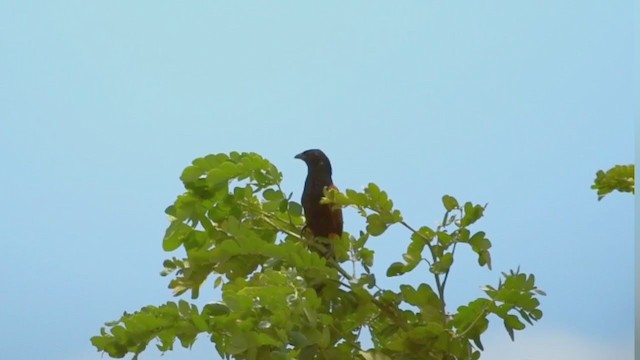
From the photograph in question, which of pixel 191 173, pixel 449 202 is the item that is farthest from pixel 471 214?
pixel 191 173

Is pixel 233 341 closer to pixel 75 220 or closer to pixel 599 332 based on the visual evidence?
pixel 75 220

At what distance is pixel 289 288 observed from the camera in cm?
74

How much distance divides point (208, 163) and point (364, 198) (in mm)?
167

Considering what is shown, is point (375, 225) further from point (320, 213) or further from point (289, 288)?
point (289, 288)

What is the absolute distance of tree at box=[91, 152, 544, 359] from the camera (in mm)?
739

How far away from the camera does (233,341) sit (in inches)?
28.0

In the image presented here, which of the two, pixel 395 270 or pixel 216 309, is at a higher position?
pixel 395 270

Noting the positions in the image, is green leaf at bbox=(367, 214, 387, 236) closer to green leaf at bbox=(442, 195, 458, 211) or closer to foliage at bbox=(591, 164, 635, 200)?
green leaf at bbox=(442, 195, 458, 211)

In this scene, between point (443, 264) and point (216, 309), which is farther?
point (443, 264)

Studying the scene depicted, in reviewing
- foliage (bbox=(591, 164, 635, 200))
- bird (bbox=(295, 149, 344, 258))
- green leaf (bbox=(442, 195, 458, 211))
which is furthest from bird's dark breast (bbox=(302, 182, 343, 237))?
foliage (bbox=(591, 164, 635, 200))

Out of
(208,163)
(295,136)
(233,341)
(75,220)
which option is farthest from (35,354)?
(233,341)

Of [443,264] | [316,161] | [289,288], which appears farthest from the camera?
[316,161]

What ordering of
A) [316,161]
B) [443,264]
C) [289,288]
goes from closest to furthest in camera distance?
[289,288]
[443,264]
[316,161]

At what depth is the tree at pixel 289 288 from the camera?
74 cm
